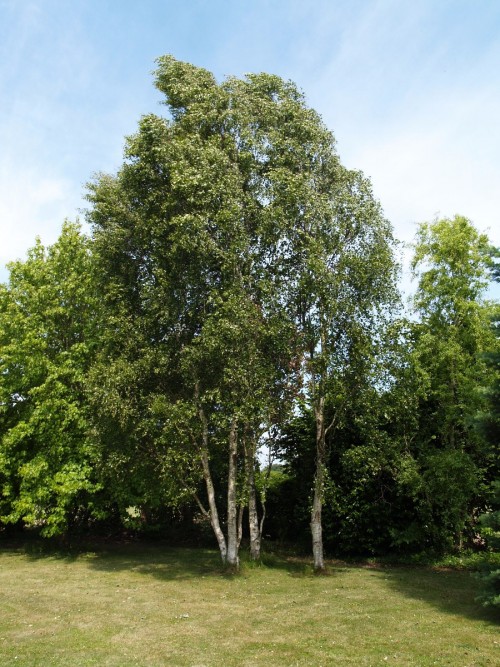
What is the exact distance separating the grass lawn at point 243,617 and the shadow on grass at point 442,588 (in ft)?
0.10

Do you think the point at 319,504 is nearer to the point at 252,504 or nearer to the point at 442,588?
the point at 252,504

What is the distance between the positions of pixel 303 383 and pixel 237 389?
258cm

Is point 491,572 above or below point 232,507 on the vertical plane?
below

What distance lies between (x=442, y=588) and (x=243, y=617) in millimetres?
6372

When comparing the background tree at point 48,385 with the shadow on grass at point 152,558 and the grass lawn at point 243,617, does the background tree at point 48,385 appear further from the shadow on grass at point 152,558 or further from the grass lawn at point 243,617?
the grass lawn at point 243,617

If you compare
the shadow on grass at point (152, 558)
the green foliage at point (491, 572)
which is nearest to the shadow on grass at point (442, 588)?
the green foliage at point (491, 572)

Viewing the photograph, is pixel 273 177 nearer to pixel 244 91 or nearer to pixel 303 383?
pixel 244 91

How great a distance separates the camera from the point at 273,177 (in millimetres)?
18031

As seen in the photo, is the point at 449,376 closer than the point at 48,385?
Yes

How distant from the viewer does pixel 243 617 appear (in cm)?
1202

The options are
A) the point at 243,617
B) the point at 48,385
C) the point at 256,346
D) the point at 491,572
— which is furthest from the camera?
the point at 48,385

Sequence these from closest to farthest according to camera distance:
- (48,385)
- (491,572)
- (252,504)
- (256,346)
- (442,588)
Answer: (491,572)
(442,588)
(256,346)
(252,504)
(48,385)

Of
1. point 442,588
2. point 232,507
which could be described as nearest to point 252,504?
point 232,507

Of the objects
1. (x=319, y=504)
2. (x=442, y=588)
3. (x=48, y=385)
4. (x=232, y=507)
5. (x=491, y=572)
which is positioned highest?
(x=48, y=385)
